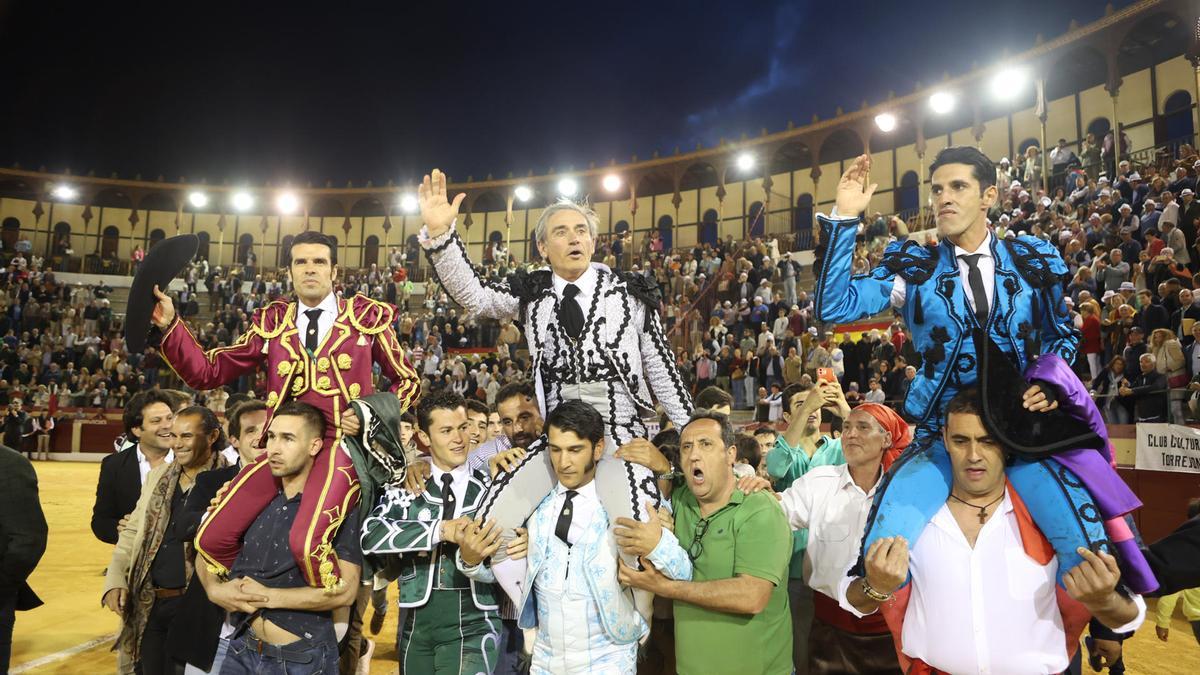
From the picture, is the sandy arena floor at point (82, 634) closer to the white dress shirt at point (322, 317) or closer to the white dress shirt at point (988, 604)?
the white dress shirt at point (322, 317)

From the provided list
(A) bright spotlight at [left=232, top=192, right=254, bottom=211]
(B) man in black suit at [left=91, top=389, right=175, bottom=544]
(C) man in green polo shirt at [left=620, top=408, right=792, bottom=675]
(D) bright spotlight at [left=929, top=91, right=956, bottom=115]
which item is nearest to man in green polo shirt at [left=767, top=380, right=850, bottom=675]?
(C) man in green polo shirt at [left=620, top=408, right=792, bottom=675]

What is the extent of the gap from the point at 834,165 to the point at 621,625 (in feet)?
84.7

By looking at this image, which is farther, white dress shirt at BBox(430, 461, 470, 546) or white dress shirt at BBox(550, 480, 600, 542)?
white dress shirt at BBox(430, 461, 470, 546)

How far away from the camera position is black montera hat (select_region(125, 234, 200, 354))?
3.26 metres

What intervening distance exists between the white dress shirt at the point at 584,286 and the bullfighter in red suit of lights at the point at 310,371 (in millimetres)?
898

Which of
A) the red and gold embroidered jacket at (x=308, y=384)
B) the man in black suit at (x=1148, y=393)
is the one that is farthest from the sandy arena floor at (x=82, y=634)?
the red and gold embroidered jacket at (x=308, y=384)

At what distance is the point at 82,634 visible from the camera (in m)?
6.21

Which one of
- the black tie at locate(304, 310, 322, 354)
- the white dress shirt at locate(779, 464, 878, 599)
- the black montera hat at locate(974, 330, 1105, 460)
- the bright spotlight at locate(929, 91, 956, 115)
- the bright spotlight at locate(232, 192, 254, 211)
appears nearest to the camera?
the black montera hat at locate(974, 330, 1105, 460)

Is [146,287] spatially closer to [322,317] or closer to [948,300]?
[322,317]

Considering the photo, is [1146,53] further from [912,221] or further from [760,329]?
[760,329]

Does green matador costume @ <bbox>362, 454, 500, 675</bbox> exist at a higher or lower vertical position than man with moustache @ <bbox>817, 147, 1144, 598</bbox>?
lower

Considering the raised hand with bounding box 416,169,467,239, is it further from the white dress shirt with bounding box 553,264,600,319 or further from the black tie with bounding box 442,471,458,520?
the black tie with bounding box 442,471,458,520

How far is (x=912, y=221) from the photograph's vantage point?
2177cm

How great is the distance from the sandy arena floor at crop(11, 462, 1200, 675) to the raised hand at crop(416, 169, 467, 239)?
3627 millimetres
